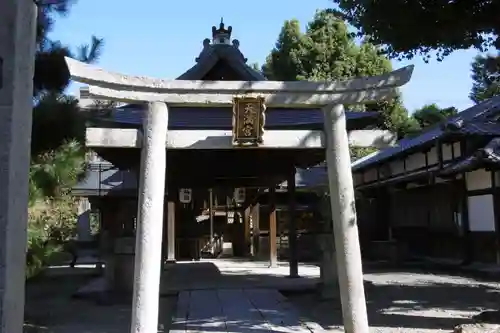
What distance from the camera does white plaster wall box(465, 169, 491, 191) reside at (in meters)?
14.8

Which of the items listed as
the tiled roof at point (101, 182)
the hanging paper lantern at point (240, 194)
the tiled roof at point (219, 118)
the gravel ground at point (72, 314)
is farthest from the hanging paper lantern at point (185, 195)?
the tiled roof at point (219, 118)

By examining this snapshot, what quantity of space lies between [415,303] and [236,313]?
12.1 feet

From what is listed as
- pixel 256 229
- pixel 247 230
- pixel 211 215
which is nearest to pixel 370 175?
pixel 256 229

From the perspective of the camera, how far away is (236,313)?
28.3ft

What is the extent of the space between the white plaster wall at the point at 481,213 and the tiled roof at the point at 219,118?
5.18m

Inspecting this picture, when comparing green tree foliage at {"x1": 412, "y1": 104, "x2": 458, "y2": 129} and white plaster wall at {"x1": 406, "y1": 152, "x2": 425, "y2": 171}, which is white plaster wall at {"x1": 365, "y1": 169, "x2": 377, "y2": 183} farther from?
green tree foliage at {"x1": 412, "y1": 104, "x2": 458, "y2": 129}

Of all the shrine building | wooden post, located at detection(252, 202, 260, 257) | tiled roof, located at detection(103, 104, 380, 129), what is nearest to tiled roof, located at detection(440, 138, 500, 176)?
the shrine building

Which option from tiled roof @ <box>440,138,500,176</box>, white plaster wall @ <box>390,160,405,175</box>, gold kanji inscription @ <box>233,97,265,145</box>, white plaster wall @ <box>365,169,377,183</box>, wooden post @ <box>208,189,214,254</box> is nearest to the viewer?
gold kanji inscription @ <box>233,97,265,145</box>

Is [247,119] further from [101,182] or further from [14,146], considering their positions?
[101,182]

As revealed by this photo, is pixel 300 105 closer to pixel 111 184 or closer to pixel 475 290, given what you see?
pixel 475 290

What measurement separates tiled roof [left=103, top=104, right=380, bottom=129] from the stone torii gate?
318cm

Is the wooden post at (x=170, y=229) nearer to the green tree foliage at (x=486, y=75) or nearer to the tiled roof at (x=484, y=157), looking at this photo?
the tiled roof at (x=484, y=157)

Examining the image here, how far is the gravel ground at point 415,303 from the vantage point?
843 centimetres

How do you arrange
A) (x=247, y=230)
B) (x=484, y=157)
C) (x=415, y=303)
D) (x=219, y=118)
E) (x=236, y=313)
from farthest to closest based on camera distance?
(x=247, y=230), (x=484, y=157), (x=219, y=118), (x=415, y=303), (x=236, y=313)
